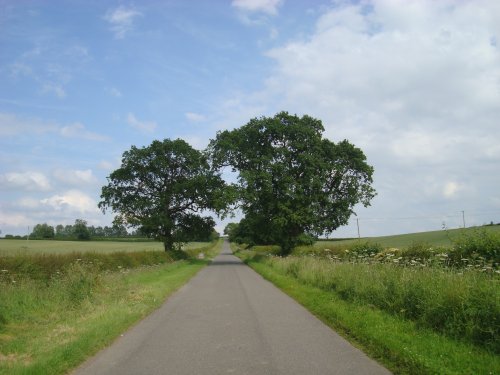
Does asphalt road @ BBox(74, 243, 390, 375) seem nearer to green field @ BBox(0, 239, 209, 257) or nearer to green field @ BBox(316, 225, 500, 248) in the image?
green field @ BBox(316, 225, 500, 248)

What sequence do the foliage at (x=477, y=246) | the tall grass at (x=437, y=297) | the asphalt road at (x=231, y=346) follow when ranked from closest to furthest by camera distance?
1. the asphalt road at (x=231, y=346)
2. the tall grass at (x=437, y=297)
3. the foliage at (x=477, y=246)

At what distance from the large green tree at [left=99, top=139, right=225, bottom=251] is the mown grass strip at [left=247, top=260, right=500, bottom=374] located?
39.0m

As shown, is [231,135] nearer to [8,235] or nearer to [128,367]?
[128,367]

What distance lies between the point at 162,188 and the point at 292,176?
53.2 feet

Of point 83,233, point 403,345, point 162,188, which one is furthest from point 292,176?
point 83,233

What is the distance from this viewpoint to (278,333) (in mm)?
9656

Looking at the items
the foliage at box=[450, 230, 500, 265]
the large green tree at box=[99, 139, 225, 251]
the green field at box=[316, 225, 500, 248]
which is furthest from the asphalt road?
the large green tree at box=[99, 139, 225, 251]

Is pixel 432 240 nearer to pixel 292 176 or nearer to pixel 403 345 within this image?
pixel 292 176

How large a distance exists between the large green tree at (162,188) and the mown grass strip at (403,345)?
128 ft

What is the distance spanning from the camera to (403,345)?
764cm

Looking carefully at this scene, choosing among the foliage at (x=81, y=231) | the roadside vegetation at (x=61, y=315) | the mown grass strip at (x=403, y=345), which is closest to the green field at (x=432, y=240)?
the mown grass strip at (x=403, y=345)

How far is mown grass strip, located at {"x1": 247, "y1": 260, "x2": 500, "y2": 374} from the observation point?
6413 mm

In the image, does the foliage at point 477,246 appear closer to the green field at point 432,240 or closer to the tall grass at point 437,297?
the green field at point 432,240

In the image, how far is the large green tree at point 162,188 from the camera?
49906mm
